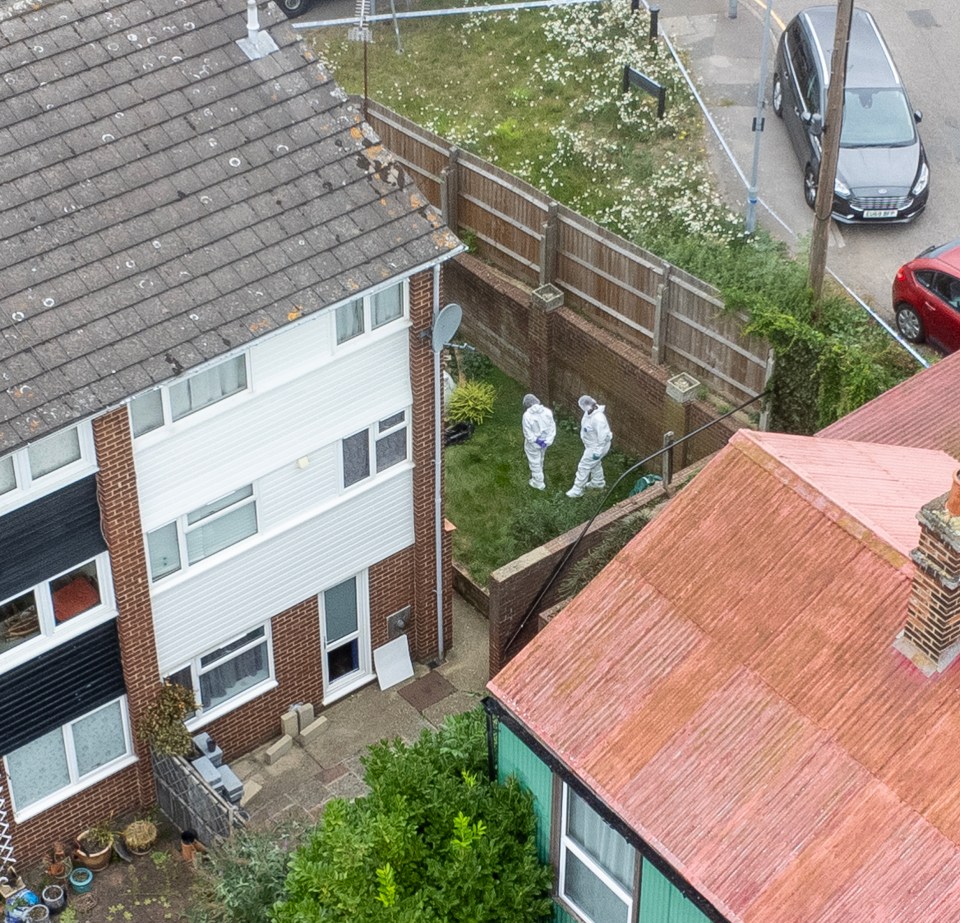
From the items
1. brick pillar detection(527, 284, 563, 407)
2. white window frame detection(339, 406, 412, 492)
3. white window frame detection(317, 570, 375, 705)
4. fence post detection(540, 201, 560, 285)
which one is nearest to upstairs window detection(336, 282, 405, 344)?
white window frame detection(339, 406, 412, 492)

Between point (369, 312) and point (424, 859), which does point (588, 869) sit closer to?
point (424, 859)

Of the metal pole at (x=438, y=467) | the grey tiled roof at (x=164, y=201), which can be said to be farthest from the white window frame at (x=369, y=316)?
the grey tiled roof at (x=164, y=201)

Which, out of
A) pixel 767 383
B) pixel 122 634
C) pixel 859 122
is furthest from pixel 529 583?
pixel 859 122

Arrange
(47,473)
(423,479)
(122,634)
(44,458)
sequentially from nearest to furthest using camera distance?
1. (44,458)
2. (47,473)
3. (122,634)
4. (423,479)

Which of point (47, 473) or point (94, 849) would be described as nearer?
point (47, 473)

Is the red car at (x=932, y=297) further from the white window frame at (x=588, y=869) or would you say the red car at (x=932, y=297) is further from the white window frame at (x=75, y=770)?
the white window frame at (x=75, y=770)

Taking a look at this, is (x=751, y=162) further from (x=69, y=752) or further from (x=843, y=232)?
(x=69, y=752)
